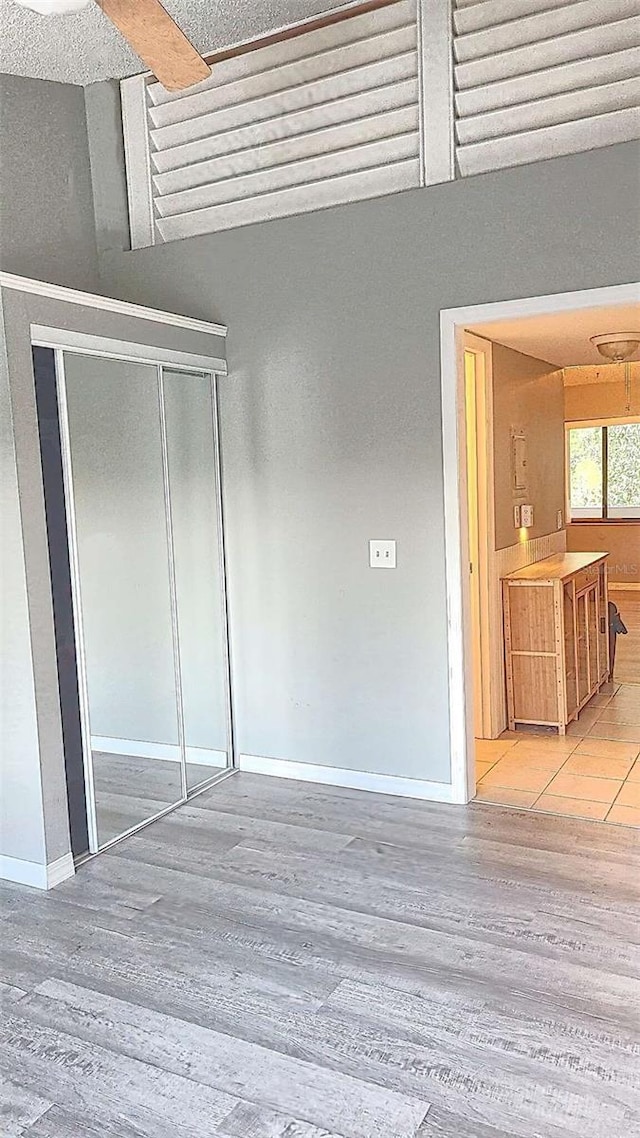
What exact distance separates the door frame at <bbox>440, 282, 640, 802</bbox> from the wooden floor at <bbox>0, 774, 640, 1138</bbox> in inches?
12.2

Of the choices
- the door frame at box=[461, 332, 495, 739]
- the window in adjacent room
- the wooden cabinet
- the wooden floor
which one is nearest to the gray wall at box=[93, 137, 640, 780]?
the wooden floor

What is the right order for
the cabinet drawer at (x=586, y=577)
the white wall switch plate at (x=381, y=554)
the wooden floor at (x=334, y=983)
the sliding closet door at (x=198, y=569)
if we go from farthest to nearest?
the cabinet drawer at (x=586, y=577) → the sliding closet door at (x=198, y=569) → the white wall switch plate at (x=381, y=554) → the wooden floor at (x=334, y=983)

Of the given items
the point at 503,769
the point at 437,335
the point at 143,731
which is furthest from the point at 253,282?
the point at 503,769

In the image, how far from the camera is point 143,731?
3.76 metres

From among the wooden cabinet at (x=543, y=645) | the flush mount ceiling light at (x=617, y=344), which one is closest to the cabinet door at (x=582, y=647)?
the wooden cabinet at (x=543, y=645)

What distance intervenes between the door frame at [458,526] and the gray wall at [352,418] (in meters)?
0.04

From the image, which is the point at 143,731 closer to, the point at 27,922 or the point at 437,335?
the point at 27,922

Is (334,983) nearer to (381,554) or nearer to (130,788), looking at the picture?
(130,788)

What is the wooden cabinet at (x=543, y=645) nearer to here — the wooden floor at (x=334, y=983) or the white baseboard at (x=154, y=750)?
the wooden floor at (x=334, y=983)

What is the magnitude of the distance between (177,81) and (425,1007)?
277 centimetres

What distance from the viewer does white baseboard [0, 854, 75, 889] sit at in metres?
3.18

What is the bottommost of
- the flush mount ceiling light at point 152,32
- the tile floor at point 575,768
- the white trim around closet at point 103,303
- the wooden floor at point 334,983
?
the wooden floor at point 334,983

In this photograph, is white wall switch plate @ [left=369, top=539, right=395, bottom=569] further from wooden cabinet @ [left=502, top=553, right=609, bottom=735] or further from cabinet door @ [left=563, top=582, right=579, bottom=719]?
cabinet door @ [left=563, top=582, right=579, bottom=719]

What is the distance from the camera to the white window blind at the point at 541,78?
3.18 meters
